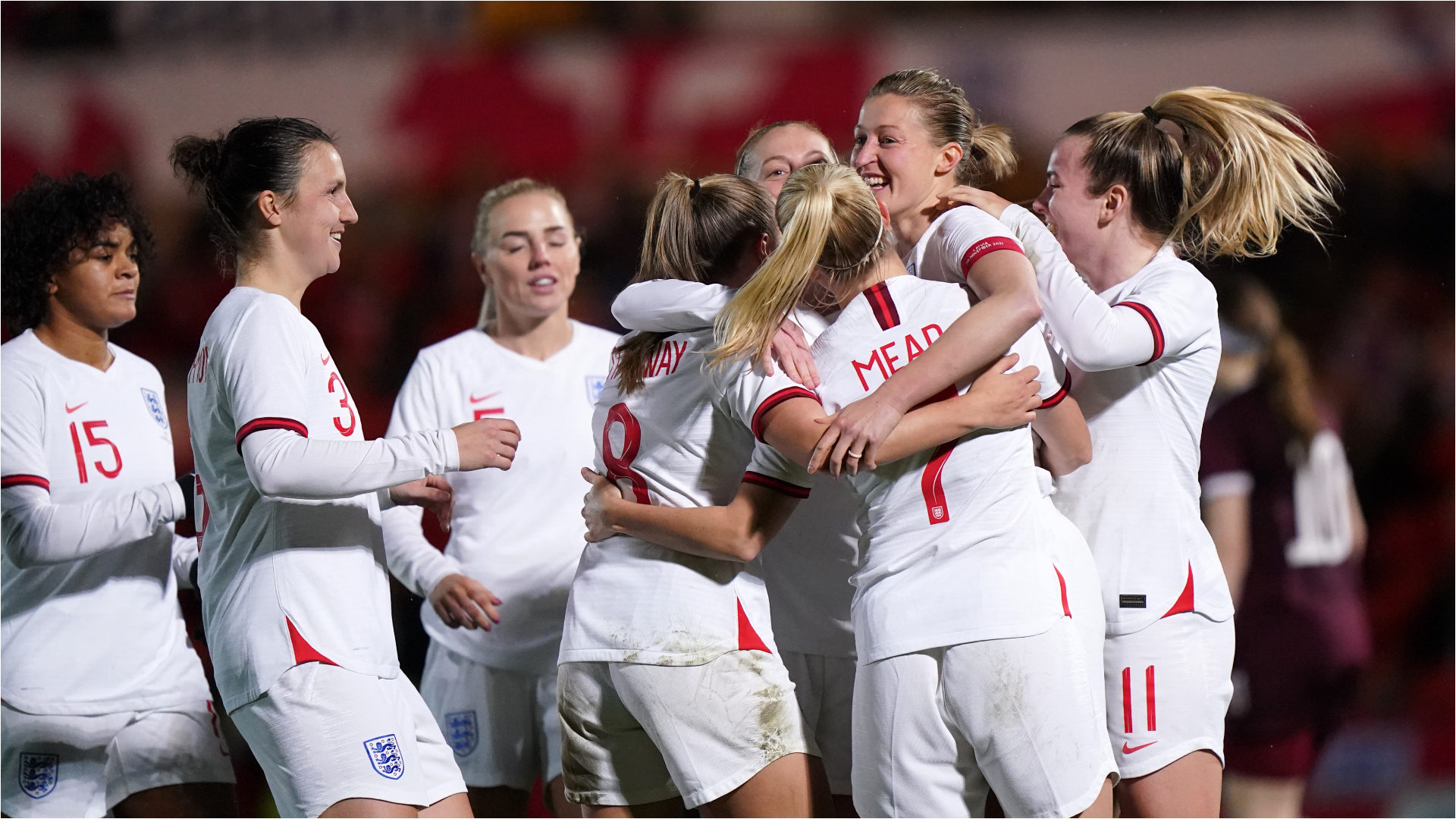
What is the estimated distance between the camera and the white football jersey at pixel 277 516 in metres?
2.20

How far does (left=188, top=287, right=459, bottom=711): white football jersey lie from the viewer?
2197mm

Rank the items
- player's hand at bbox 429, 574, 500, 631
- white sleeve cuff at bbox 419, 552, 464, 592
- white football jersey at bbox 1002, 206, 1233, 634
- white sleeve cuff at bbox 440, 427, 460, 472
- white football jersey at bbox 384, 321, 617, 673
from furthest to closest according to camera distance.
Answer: white football jersey at bbox 384, 321, 617, 673, white sleeve cuff at bbox 419, 552, 464, 592, player's hand at bbox 429, 574, 500, 631, white football jersey at bbox 1002, 206, 1233, 634, white sleeve cuff at bbox 440, 427, 460, 472

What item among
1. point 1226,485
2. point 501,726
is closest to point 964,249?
point 501,726

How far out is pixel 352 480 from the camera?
86.2 inches

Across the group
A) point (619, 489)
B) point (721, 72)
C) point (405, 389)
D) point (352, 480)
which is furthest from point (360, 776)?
point (721, 72)

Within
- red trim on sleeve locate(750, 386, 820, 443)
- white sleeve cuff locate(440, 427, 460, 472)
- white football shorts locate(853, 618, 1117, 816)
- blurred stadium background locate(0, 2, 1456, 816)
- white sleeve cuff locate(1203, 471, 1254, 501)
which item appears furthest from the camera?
blurred stadium background locate(0, 2, 1456, 816)

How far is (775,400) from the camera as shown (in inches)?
84.0

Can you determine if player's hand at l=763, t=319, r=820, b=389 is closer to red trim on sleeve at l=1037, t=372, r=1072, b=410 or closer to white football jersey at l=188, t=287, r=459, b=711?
red trim on sleeve at l=1037, t=372, r=1072, b=410

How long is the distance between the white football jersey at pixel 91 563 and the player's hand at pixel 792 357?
1.55m

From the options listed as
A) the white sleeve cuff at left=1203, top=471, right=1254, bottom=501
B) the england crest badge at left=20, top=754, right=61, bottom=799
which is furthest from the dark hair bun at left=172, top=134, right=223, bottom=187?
the white sleeve cuff at left=1203, top=471, right=1254, bottom=501

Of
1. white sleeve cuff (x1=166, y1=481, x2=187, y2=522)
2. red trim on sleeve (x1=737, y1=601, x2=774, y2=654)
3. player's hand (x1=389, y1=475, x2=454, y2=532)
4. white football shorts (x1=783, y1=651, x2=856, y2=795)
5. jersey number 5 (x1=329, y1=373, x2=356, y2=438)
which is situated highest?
jersey number 5 (x1=329, y1=373, x2=356, y2=438)

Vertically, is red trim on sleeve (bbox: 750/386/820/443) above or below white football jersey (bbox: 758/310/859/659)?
above

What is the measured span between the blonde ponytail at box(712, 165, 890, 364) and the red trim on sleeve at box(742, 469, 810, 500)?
0.22 metres

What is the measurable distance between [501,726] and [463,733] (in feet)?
0.39
